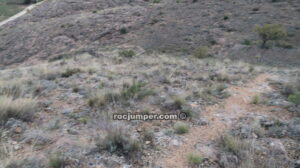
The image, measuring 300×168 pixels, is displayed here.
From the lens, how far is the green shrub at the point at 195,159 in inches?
122

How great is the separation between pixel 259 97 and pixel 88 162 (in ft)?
15.8

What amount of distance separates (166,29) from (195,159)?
19.4 metres

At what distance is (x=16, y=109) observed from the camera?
4.07 m

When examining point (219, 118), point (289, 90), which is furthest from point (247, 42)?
point (219, 118)

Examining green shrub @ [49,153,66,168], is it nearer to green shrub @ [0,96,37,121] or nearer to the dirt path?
the dirt path

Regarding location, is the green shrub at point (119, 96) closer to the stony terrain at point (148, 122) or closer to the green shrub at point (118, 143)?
the stony terrain at point (148, 122)

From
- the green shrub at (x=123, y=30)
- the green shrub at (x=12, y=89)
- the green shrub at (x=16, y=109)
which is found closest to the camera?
the green shrub at (x=16, y=109)

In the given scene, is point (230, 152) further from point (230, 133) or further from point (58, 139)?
point (58, 139)

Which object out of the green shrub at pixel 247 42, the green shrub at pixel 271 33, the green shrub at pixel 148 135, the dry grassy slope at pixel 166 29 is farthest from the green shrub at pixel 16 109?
the green shrub at pixel 271 33

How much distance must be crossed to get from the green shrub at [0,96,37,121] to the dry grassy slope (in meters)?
14.1

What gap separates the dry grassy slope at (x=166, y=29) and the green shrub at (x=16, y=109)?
14136mm

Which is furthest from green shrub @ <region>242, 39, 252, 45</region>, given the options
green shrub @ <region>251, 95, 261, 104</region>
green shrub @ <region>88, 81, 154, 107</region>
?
green shrub @ <region>88, 81, 154, 107</region>

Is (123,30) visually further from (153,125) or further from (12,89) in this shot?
(153,125)

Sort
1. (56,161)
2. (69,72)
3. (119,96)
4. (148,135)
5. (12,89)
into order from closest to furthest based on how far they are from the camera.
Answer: (56,161) < (148,135) < (119,96) < (12,89) < (69,72)
